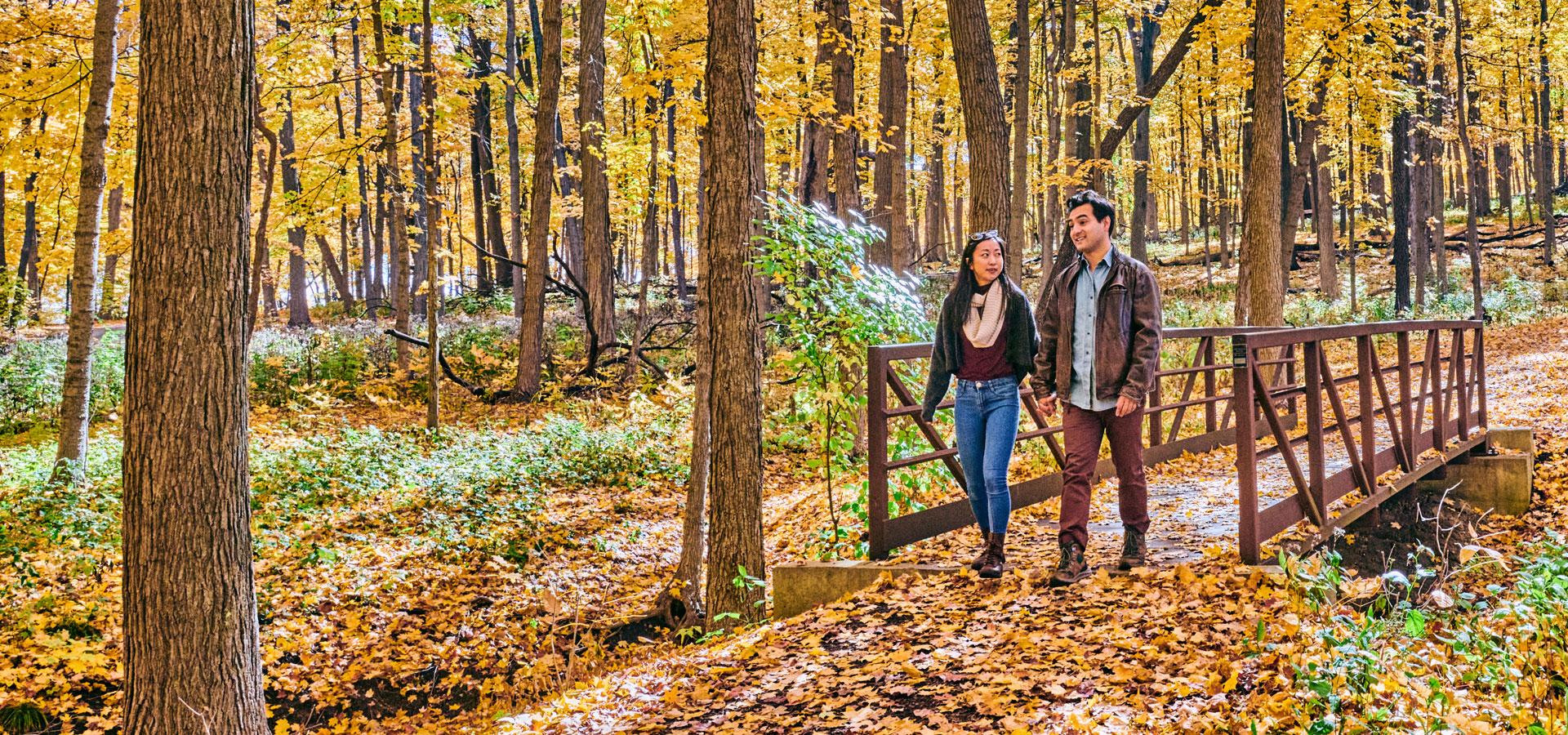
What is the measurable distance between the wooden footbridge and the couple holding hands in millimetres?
508

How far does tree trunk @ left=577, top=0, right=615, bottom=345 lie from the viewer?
45.6ft

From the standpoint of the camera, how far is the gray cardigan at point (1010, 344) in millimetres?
4734

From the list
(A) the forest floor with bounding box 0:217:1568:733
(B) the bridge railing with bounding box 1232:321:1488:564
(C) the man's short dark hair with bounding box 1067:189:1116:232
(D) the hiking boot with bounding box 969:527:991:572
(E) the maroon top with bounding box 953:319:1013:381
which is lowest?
(A) the forest floor with bounding box 0:217:1568:733

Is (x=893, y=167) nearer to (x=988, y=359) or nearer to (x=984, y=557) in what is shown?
Result: (x=988, y=359)

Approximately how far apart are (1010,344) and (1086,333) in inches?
16.5

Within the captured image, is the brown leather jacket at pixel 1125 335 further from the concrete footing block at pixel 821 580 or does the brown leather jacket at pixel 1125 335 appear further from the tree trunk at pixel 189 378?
the tree trunk at pixel 189 378

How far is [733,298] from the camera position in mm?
6234

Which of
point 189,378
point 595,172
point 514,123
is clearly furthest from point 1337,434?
point 514,123

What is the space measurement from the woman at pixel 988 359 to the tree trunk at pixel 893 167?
7641 mm

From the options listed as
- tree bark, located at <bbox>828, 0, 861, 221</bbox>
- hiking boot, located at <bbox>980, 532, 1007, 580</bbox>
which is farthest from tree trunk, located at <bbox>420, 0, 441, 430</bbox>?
hiking boot, located at <bbox>980, 532, 1007, 580</bbox>

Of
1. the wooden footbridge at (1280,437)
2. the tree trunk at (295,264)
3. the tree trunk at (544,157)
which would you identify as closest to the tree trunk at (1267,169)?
the wooden footbridge at (1280,437)

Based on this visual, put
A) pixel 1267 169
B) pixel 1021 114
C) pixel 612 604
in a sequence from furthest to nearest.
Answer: pixel 1021 114
pixel 1267 169
pixel 612 604

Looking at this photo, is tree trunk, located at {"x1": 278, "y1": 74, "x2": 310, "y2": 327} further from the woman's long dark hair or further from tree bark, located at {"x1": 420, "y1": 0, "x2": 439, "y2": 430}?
the woman's long dark hair

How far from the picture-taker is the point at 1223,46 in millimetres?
13781
